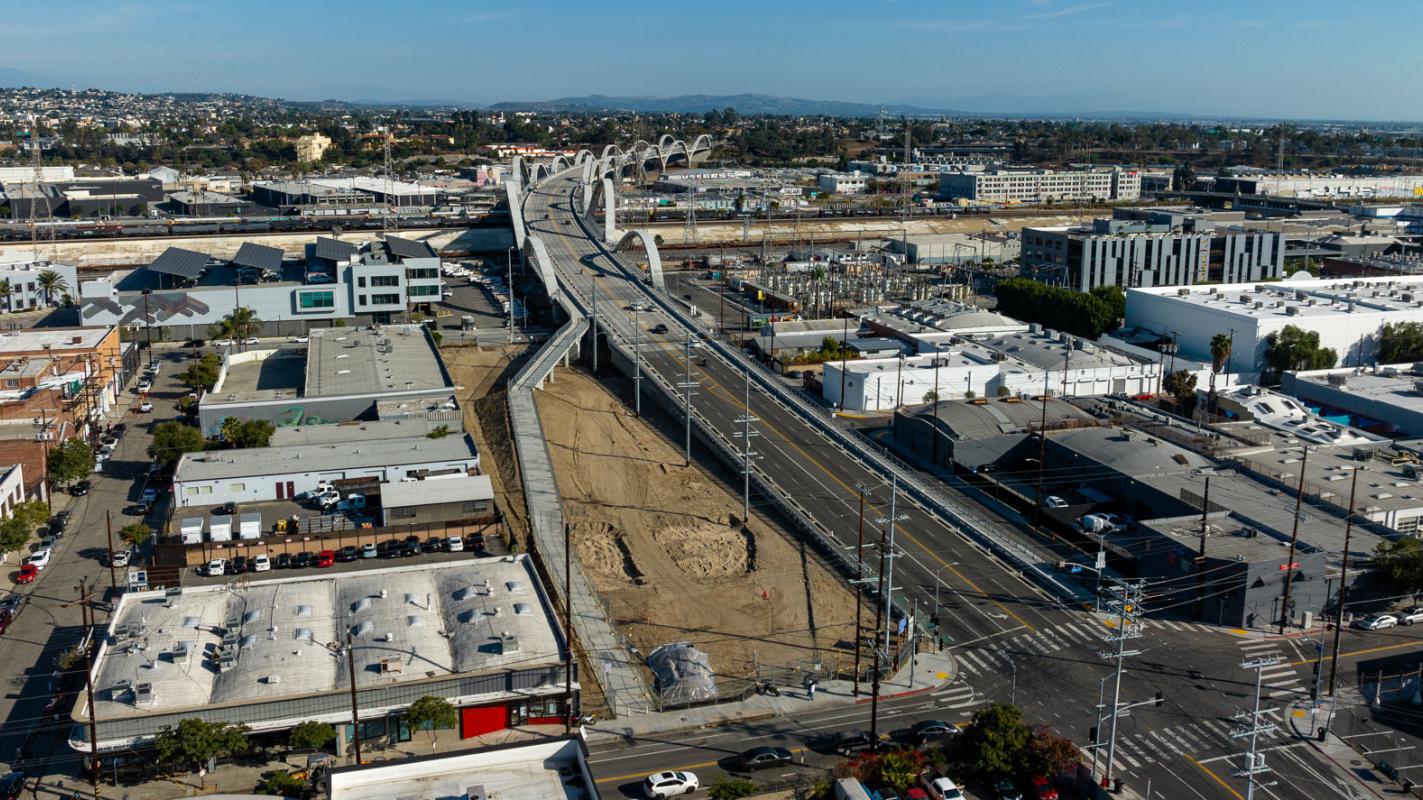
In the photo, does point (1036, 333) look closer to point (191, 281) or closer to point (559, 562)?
point (559, 562)

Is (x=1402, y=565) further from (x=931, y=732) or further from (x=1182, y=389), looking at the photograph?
(x=1182, y=389)

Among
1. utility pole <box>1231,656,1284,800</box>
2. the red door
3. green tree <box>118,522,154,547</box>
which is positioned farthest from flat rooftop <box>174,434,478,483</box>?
utility pole <box>1231,656,1284,800</box>

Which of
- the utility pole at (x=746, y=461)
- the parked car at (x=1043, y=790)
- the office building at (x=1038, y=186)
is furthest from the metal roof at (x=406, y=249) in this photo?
the office building at (x=1038, y=186)

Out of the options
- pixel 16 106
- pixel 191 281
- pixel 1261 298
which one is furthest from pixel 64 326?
pixel 16 106

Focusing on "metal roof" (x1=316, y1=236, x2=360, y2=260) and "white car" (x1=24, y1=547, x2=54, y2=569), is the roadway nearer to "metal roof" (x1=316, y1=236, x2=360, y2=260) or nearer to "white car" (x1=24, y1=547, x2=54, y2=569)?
"white car" (x1=24, y1=547, x2=54, y2=569)

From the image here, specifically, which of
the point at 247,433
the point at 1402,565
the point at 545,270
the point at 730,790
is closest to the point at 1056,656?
the point at 1402,565

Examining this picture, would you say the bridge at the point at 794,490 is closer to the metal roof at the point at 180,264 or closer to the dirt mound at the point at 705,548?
the dirt mound at the point at 705,548
